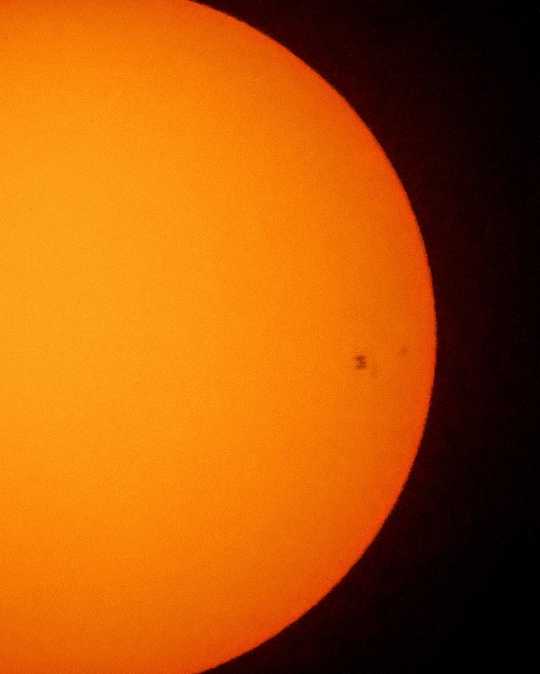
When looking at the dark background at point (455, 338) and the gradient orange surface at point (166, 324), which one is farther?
the dark background at point (455, 338)

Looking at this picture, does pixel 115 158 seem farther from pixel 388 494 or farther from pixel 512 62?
pixel 512 62

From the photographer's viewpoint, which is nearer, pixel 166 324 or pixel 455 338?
pixel 166 324

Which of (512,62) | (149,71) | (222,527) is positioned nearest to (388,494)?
(222,527)

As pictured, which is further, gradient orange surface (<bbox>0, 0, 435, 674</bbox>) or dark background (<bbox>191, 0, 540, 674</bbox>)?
dark background (<bbox>191, 0, 540, 674</bbox>)
